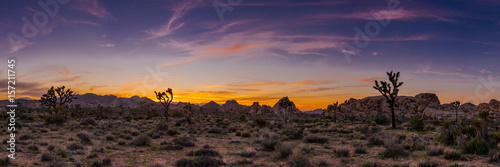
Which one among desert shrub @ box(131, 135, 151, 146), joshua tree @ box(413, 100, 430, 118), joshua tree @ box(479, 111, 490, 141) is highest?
joshua tree @ box(479, 111, 490, 141)

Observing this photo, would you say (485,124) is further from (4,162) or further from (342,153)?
(4,162)

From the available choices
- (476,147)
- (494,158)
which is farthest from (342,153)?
(476,147)

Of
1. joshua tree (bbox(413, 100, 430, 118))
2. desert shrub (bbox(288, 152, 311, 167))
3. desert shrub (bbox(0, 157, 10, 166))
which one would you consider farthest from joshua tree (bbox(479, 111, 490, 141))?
joshua tree (bbox(413, 100, 430, 118))

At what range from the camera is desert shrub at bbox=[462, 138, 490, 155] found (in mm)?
12961

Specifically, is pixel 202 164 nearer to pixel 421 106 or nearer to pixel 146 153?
pixel 146 153

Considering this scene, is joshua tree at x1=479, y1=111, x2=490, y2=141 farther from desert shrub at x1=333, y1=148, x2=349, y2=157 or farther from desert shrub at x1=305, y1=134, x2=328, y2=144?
desert shrub at x1=305, y1=134, x2=328, y2=144

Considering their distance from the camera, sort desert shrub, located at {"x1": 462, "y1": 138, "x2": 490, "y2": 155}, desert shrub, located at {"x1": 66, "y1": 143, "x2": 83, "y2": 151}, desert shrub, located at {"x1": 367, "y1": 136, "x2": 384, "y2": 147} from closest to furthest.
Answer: desert shrub, located at {"x1": 462, "y1": 138, "x2": 490, "y2": 155}, desert shrub, located at {"x1": 66, "y1": 143, "x2": 83, "y2": 151}, desert shrub, located at {"x1": 367, "y1": 136, "x2": 384, "y2": 147}

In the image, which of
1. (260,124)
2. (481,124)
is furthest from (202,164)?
(260,124)

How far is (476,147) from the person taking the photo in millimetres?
13188

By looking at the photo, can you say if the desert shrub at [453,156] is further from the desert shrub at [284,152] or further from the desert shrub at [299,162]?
the desert shrub at [284,152]

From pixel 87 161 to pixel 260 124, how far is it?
76.1 ft

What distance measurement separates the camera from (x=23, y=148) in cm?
1472

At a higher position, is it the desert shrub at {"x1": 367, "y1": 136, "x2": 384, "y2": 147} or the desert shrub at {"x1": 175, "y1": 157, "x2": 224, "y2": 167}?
the desert shrub at {"x1": 175, "y1": 157, "x2": 224, "y2": 167}

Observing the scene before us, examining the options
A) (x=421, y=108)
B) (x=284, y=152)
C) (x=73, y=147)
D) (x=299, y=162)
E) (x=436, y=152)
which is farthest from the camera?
(x=421, y=108)
